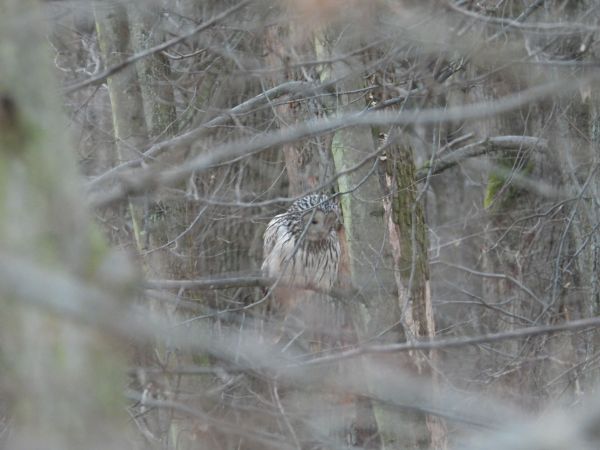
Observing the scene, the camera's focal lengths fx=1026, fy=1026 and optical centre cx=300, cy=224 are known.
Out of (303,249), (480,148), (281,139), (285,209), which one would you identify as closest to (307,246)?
(303,249)

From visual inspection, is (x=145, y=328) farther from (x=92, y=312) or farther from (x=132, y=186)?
(x=132, y=186)

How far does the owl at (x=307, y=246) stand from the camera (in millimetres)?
6863

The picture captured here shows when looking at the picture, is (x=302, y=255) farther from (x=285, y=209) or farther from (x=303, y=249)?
(x=285, y=209)

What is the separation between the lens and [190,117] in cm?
589

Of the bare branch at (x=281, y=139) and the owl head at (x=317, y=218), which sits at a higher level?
the bare branch at (x=281, y=139)

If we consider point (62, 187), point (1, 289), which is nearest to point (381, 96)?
point (62, 187)

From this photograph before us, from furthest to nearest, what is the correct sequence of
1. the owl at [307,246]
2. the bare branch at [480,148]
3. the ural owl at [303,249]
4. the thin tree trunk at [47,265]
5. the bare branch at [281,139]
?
the owl at [307,246]
the ural owl at [303,249]
the bare branch at [480,148]
the bare branch at [281,139]
the thin tree trunk at [47,265]

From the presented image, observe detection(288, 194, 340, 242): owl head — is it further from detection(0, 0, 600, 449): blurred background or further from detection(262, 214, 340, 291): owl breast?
detection(0, 0, 600, 449): blurred background

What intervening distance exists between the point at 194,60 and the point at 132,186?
4.05m

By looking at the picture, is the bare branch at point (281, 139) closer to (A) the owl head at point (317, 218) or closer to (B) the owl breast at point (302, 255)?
(A) the owl head at point (317, 218)

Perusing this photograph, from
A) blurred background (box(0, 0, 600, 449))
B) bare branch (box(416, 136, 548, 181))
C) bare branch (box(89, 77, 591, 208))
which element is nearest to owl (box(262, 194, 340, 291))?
blurred background (box(0, 0, 600, 449))

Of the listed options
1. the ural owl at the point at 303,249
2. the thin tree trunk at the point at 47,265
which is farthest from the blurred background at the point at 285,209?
the ural owl at the point at 303,249

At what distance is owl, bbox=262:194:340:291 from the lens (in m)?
6.86

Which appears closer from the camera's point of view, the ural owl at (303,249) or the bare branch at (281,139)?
the bare branch at (281,139)
